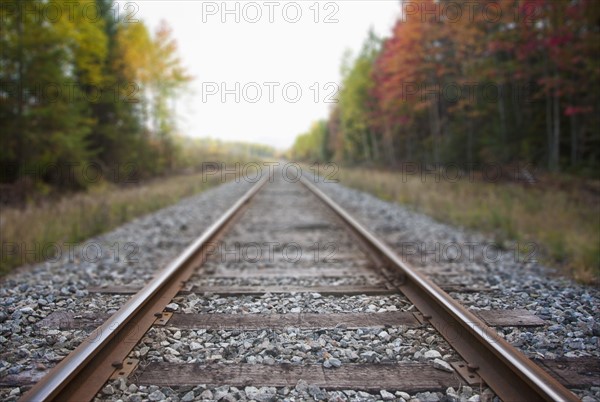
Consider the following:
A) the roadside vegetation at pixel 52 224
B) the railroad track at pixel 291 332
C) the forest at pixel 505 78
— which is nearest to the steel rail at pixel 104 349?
the railroad track at pixel 291 332

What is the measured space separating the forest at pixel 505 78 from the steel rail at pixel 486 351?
11.9 m

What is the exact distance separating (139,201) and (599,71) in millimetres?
Result: 12910

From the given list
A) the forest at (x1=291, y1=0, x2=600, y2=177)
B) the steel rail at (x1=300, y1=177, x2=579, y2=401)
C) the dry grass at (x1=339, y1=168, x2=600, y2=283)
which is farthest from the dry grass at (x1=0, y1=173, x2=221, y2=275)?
the forest at (x1=291, y1=0, x2=600, y2=177)

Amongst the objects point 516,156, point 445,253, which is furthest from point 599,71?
point 445,253

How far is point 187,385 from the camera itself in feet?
7.38

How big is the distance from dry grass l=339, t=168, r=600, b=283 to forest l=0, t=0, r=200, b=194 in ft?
34.4

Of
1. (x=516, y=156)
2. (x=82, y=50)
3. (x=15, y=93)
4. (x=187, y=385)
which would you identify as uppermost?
(x=82, y=50)

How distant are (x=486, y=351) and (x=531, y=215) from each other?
6.57 m

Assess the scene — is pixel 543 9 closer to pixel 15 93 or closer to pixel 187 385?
pixel 187 385

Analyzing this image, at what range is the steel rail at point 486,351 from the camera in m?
1.99

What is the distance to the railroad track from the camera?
222 cm

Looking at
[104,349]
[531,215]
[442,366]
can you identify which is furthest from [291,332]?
[531,215]

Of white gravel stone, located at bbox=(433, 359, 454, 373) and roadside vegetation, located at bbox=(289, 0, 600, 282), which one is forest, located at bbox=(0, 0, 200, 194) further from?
white gravel stone, located at bbox=(433, 359, 454, 373)

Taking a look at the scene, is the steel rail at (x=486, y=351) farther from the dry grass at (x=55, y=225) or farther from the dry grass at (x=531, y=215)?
the dry grass at (x=55, y=225)
